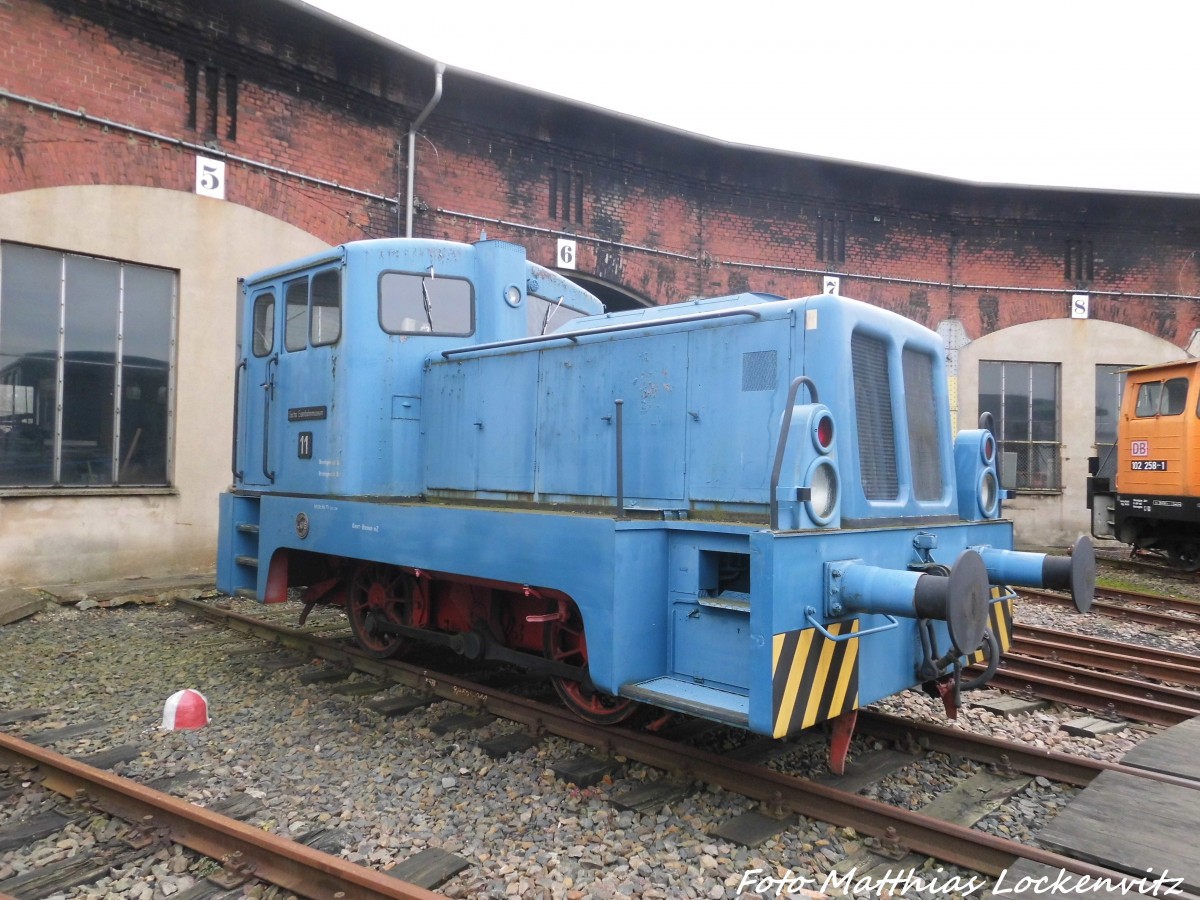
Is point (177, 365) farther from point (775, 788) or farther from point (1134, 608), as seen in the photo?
point (1134, 608)

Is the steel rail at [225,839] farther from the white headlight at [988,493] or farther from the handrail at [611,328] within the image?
the white headlight at [988,493]

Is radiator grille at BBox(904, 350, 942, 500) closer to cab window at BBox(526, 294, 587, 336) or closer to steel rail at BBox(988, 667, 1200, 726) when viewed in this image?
steel rail at BBox(988, 667, 1200, 726)

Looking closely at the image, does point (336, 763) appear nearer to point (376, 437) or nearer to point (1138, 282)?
point (376, 437)

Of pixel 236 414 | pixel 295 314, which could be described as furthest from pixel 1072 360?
pixel 236 414

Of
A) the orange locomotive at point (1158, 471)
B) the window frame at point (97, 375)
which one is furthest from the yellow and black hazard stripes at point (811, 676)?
the orange locomotive at point (1158, 471)

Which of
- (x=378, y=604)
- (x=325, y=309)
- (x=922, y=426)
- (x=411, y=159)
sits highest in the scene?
(x=411, y=159)

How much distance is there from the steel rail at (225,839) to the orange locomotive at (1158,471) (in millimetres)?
12121

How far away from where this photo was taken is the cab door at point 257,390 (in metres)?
6.34

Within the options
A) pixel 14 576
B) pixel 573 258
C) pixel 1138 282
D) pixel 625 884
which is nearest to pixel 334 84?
pixel 573 258

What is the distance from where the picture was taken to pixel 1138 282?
17.0 meters

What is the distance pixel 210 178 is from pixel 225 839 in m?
9.15

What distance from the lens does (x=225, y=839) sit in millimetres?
3326

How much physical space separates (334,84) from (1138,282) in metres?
15.8

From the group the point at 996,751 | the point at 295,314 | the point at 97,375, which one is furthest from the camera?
the point at 97,375
